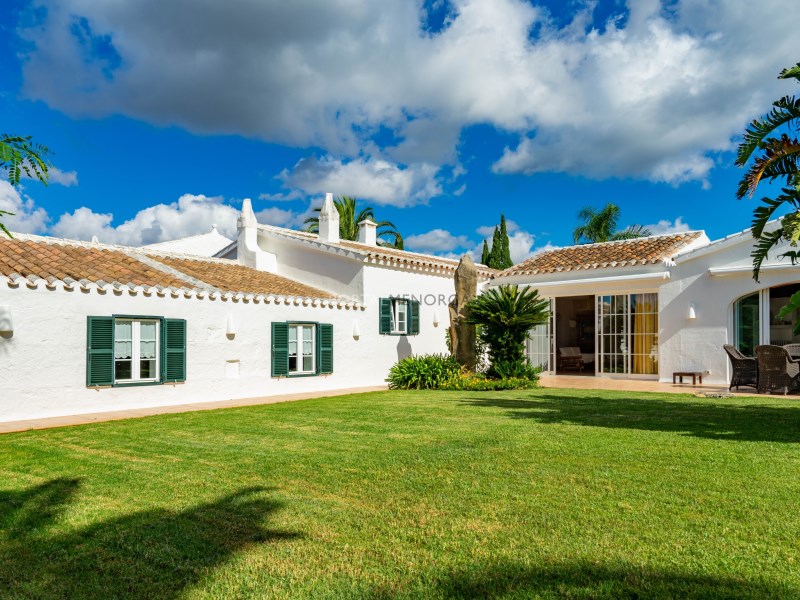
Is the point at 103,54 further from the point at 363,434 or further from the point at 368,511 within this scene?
the point at 368,511

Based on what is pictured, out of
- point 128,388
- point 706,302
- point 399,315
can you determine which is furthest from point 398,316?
point 706,302

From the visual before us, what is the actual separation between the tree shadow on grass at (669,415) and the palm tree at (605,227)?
20.2 metres

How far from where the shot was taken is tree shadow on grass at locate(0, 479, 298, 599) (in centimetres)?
331

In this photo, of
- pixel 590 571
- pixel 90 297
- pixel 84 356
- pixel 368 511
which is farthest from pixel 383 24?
pixel 590 571

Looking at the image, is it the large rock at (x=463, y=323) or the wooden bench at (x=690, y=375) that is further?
the large rock at (x=463, y=323)

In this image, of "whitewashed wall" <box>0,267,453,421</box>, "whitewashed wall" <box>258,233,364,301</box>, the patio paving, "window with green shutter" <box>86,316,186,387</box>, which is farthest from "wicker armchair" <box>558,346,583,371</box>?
"window with green shutter" <box>86,316,186,387</box>

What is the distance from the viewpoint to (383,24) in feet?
40.7

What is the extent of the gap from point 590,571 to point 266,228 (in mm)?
18574

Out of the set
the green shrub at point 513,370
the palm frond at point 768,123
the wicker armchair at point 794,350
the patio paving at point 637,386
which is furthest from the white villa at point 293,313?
the palm frond at point 768,123

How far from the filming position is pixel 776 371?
13.2 m

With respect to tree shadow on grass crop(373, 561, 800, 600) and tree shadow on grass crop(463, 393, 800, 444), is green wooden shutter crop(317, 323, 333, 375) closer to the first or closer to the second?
tree shadow on grass crop(463, 393, 800, 444)

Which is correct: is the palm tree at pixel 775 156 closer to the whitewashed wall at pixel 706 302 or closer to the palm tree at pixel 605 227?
the whitewashed wall at pixel 706 302

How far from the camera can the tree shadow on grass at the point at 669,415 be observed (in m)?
7.87

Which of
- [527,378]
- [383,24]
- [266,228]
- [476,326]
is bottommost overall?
[527,378]
